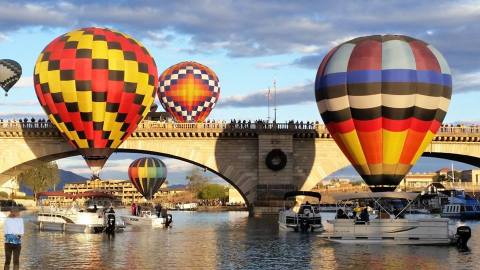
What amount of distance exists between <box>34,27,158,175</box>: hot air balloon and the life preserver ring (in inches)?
802

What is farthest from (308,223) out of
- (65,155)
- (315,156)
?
(65,155)

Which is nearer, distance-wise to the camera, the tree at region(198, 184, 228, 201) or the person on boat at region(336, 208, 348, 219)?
the person on boat at region(336, 208, 348, 219)

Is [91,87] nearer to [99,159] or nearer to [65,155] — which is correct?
[99,159]

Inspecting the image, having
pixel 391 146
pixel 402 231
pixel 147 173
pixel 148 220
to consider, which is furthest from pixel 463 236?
pixel 147 173

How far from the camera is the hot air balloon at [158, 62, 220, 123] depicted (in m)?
89.1

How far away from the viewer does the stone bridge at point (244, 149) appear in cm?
7429

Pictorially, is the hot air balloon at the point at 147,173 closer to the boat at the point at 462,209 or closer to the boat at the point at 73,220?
the boat at the point at 462,209

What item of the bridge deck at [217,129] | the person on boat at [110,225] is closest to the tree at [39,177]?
the bridge deck at [217,129]

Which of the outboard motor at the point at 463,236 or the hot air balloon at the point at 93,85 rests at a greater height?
the hot air balloon at the point at 93,85

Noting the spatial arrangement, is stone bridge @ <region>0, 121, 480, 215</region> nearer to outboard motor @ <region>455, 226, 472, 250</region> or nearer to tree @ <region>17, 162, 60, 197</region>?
outboard motor @ <region>455, 226, 472, 250</region>

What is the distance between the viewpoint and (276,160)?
75438 mm

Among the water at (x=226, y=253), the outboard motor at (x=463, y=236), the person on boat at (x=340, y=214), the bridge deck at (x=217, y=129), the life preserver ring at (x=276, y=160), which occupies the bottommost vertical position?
the water at (x=226, y=253)

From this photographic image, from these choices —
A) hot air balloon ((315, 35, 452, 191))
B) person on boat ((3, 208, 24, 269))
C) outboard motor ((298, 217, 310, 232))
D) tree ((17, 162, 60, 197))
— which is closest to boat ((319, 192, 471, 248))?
hot air balloon ((315, 35, 452, 191))

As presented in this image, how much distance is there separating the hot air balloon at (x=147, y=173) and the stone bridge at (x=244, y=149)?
17250 mm
